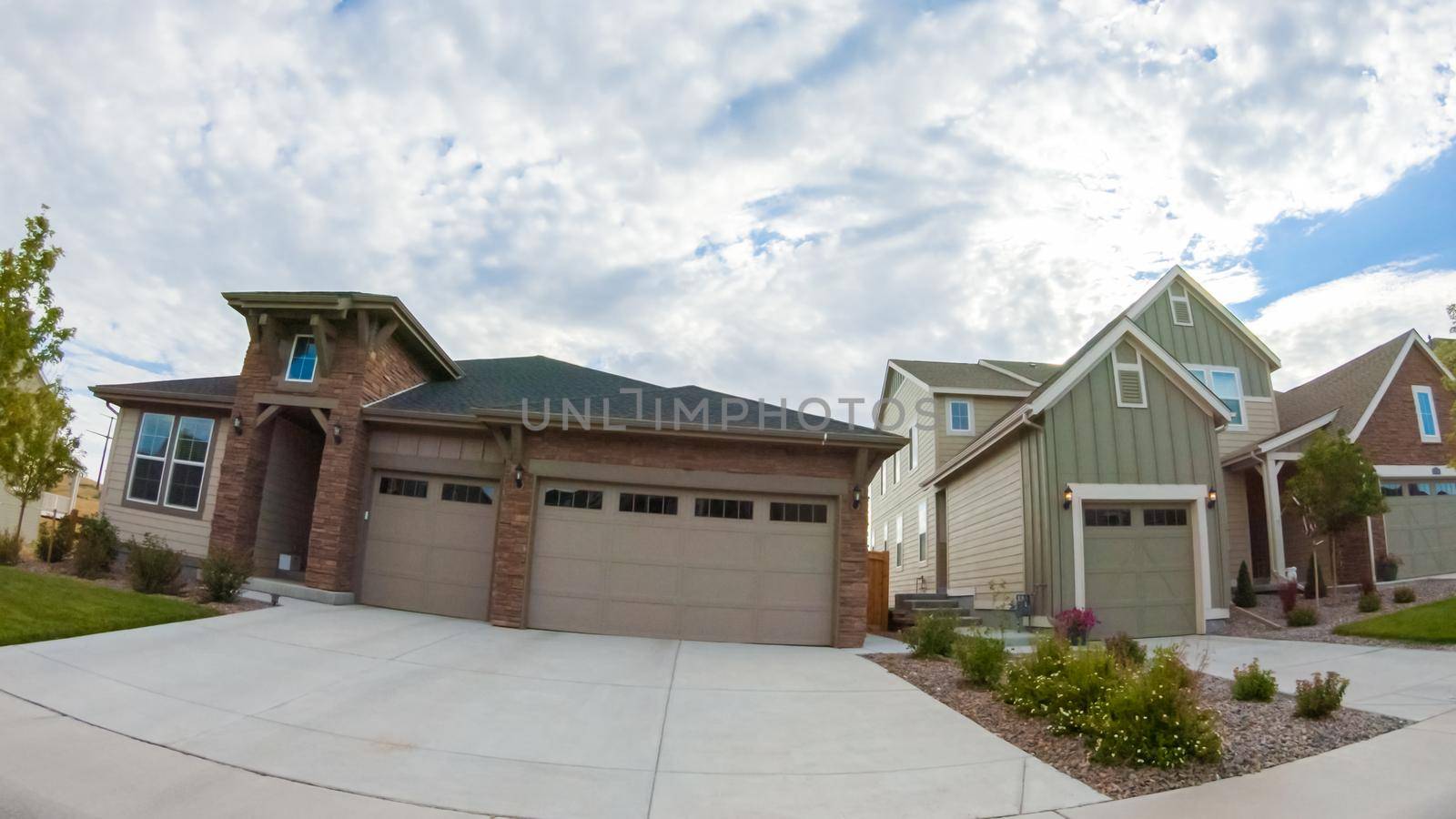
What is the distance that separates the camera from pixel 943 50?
11031mm

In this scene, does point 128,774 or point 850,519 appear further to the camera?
point 850,519

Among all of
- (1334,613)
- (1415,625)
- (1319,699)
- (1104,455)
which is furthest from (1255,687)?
(1334,613)

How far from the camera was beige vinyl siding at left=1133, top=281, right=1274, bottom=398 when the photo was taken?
18234 millimetres

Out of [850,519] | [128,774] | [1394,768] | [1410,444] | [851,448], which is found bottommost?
[128,774]

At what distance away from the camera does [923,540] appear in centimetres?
2198

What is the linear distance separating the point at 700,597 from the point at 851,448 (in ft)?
11.8

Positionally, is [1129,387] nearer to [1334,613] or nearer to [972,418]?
[1334,613]

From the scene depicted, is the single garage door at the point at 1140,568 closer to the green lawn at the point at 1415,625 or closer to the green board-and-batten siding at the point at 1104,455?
the green board-and-batten siding at the point at 1104,455

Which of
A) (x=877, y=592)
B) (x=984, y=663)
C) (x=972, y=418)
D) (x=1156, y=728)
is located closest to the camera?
(x=1156, y=728)

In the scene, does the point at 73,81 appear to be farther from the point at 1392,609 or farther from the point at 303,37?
the point at 1392,609

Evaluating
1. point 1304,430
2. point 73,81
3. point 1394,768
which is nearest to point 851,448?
point 1394,768

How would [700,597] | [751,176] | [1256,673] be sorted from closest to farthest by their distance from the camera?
[1256,673] < [700,597] < [751,176]

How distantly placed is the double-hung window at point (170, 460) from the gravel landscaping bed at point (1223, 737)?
49.9 feet

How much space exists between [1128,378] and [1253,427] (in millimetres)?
6206
